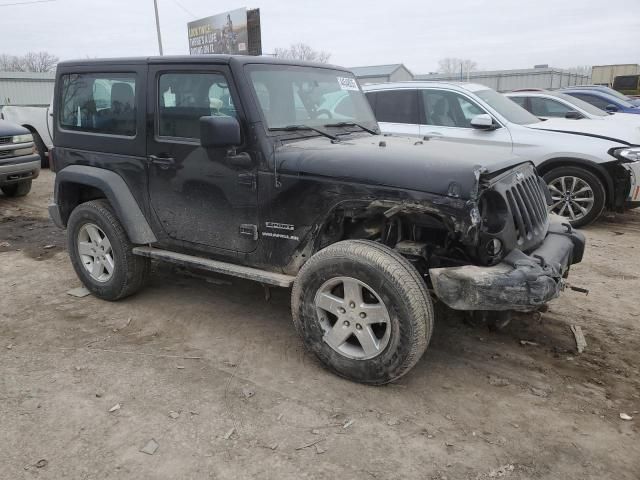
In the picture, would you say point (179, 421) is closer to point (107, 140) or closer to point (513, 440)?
point (513, 440)

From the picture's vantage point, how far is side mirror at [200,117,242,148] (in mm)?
3230

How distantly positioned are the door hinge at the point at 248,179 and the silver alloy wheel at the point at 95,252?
61.2 inches

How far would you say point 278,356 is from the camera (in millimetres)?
3609

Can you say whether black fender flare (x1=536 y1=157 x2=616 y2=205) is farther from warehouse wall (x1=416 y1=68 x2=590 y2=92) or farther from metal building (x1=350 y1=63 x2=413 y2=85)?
metal building (x1=350 y1=63 x2=413 y2=85)

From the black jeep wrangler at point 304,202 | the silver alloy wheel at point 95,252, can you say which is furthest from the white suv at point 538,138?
the silver alloy wheel at point 95,252

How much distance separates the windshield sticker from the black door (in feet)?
3.81

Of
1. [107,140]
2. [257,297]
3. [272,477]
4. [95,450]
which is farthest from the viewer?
[257,297]

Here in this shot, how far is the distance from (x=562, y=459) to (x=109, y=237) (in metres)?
3.59

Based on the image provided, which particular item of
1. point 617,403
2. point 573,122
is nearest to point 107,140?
point 617,403

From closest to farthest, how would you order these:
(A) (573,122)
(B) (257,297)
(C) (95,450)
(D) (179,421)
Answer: (C) (95,450) < (D) (179,421) < (B) (257,297) < (A) (573,122)

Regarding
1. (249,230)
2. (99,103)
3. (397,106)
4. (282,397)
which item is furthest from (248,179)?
(397,106)

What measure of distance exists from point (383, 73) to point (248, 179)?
38.1 meters

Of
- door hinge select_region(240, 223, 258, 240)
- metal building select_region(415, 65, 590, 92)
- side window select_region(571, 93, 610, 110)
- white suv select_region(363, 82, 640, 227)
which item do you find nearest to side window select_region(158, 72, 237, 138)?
door hinge select_region(240, 223, 258, 240)

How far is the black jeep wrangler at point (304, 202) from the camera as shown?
2.95 metres
